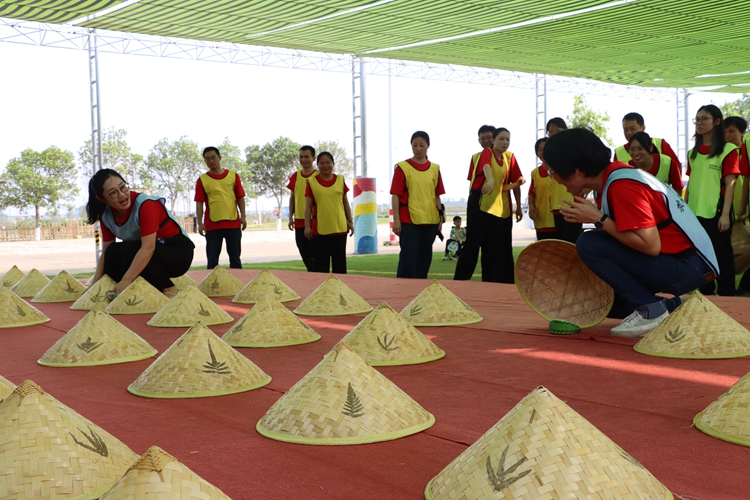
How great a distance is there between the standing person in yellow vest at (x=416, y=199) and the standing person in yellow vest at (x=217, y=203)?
223 cm

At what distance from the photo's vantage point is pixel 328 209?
29.2 feet

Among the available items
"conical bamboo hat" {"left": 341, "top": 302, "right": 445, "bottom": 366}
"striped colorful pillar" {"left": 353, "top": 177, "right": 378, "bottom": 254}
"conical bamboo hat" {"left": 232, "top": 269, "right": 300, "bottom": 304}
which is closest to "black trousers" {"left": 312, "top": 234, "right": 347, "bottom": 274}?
"conical bamboo hat" {"left": 232, "top": 269, "right": 300, "bottom": 304}

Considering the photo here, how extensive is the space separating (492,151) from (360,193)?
10.4 m

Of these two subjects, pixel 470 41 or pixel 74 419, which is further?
pixel 470 41

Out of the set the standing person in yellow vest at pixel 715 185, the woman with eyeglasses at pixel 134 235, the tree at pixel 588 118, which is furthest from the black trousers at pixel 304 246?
the tree at pixel 588 118

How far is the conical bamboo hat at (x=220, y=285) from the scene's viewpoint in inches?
299

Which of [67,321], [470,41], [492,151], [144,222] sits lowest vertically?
[67,321]

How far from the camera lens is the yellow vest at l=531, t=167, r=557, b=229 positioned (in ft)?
24.0

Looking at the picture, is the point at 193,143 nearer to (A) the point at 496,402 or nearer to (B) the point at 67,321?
(B) the point at 67,321

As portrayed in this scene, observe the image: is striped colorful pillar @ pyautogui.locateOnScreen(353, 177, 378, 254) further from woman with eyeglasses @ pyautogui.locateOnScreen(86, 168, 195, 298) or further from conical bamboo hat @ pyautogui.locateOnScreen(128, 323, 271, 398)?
conical bamboo hat @ pyautogui.locateOnScreen(128, 323, 271, 398)

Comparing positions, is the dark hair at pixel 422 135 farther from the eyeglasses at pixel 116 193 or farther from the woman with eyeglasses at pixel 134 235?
the eyeglasses at pixel 116 193

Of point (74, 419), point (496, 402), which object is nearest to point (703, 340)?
point (496, 402)

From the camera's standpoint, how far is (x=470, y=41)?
50.6 feet

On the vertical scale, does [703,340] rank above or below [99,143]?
below
